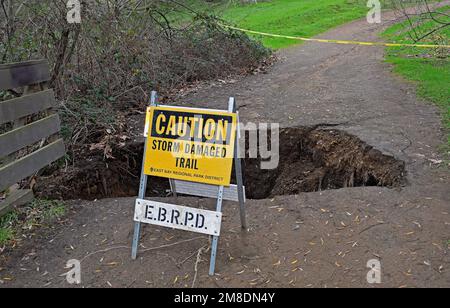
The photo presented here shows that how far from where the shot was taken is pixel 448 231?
14.6 feet

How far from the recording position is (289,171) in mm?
7621

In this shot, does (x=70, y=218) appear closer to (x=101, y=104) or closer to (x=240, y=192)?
(x=240, y=192)

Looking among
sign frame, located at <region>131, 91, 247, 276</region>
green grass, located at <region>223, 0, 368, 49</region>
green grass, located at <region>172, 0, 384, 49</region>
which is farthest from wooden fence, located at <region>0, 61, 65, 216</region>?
green grass, located at <region>223, 0, 368, 49</region>

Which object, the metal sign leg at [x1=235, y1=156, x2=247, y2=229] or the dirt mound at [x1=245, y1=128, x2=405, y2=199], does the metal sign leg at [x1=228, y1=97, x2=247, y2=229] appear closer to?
the metal sign leg at [x1=235, y1=156, x2=247, y2=229]

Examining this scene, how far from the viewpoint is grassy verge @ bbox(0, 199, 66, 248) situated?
4922 mm

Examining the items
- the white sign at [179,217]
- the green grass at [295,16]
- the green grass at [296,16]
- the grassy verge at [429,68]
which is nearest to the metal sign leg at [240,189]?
the white sign at [179,217]

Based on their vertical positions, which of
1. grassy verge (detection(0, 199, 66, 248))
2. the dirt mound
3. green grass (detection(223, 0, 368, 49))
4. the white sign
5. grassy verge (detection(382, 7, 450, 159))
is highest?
green grass (detection(223, 0, 368, 49))

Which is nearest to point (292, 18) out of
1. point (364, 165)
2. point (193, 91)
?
point (193, 91)

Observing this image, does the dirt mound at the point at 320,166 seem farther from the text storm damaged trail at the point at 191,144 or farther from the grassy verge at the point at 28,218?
the grassy verge at the point at 28,218

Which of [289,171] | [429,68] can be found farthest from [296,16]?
[289,171]

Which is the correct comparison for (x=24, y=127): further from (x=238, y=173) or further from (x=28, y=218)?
(x=238, y=173)

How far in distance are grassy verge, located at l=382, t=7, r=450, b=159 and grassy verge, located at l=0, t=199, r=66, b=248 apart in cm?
490

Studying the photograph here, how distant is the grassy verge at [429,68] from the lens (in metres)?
8.53

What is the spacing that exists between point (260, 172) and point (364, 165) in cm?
180
